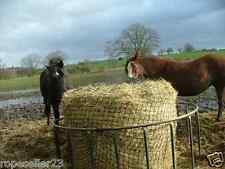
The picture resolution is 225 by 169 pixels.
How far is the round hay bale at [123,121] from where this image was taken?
5.12m

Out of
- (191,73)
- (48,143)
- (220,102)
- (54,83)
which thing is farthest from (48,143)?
(220,102)

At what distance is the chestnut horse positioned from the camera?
9164 mm

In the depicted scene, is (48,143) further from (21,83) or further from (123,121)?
(21,83)

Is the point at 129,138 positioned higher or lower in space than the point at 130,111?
lower

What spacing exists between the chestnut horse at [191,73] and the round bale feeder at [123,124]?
360 cm

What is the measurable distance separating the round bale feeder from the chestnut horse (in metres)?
3.60

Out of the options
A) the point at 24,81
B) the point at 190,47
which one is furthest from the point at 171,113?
the point at 24,81

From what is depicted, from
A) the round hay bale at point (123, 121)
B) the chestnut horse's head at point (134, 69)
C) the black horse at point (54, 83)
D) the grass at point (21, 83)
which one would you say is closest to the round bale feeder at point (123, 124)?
the round hay bale at point (123, 121)

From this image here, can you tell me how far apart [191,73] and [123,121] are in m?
4.75

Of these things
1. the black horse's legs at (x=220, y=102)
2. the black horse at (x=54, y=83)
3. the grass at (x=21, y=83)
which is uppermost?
the black horse at (x=54, y=83)

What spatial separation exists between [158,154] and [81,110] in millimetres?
1154

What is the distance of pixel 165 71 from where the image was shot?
9250 millimetres

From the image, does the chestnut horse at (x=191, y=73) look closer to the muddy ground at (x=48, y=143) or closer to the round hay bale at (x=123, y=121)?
the muddy ground at (x=48, y=143)

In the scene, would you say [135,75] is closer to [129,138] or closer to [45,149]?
[45,149]
